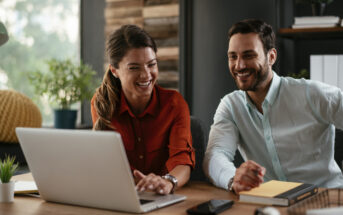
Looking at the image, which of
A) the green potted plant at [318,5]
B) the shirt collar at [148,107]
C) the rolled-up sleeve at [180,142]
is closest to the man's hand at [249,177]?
the rolled-up sleeve at [180,142]

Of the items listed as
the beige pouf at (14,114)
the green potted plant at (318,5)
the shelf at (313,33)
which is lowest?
the beige pouf at (14,114)

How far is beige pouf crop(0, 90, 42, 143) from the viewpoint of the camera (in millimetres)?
3385

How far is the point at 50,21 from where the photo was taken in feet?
14.0

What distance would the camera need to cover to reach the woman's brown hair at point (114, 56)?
1.91m

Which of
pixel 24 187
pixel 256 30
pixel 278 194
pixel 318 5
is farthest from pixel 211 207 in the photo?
pixel 318 5

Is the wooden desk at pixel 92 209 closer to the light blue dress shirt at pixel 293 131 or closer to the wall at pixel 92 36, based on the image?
the light blue dress shirt at pixel 293 131

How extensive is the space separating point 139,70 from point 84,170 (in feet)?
2.22

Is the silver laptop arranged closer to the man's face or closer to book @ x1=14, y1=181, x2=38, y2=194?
book @ x1=14, y1=181, x2=38, y2=194

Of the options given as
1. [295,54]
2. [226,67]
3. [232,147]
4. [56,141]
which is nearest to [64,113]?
[226,67]

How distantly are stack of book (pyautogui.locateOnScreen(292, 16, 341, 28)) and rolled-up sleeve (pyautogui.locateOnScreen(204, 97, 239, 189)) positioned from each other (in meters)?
1.35

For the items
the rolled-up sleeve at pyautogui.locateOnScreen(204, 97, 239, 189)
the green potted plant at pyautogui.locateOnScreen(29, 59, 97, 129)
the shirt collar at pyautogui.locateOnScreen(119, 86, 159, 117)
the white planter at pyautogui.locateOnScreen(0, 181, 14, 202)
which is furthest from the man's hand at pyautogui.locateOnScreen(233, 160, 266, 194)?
the green potted plant at pyautogui.locateOnScreen(29, 59, 97, 129)

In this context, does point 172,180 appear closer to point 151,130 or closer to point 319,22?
point 151,130

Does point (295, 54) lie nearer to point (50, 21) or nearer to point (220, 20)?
point (220, 20)

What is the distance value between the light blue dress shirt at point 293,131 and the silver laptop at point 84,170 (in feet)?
2.27
